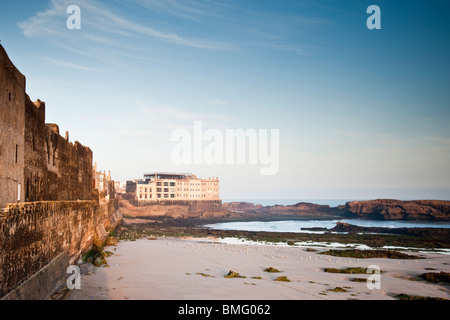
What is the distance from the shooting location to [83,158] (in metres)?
22.9

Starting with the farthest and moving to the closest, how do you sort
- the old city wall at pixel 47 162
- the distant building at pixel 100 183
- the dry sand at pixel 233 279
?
1. the distant building at pixel 100 183
2. the dry sand at pixel 233 279
3. the old city wall at pixel 47 162

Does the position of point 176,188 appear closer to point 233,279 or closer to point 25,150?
point 233,279

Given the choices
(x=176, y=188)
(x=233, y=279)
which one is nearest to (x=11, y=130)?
(x=233, y=279)

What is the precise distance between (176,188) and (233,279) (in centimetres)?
9991

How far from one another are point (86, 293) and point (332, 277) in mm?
11440

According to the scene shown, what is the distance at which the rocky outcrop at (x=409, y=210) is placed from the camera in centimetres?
8175

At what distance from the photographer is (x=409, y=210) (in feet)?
278

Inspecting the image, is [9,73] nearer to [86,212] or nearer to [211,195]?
[86,212]

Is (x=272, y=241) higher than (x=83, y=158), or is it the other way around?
(x=83, y=158)

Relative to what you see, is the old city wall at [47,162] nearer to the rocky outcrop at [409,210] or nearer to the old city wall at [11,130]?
the old city wall at [11,130]

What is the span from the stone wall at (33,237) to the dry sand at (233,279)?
1.76m

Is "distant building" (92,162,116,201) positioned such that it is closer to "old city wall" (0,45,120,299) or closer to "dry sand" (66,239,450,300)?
"dry sand" (66,239,450,300)

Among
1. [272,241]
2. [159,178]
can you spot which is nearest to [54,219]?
[272,241]

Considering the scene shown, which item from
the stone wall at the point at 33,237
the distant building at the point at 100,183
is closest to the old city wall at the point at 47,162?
the stone wall at the point at 33,237
